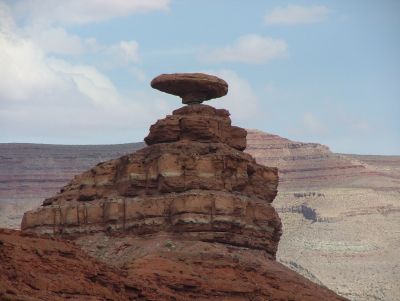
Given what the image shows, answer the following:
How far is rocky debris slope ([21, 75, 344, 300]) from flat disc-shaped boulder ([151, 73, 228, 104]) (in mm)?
854

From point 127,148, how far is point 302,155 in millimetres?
23126

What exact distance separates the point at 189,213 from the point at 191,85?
20.2 ft

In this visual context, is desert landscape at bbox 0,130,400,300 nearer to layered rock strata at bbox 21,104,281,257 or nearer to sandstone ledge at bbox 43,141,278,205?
layered rock strata at bbox 21,104,281,257

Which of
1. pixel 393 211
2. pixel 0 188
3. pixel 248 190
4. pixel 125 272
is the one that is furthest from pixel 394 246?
pixel 125 272

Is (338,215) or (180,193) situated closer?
(180,193)

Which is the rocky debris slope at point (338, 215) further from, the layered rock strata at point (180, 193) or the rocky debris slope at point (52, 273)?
the rocky debris slope at point (52, 273)

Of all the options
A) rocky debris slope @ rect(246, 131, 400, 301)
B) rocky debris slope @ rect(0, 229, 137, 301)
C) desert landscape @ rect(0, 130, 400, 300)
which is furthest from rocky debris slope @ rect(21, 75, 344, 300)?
desert landscape @ rect(0, 130, 400, 300)

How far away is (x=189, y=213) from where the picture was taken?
57.8 meters

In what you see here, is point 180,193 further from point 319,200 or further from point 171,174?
point 319,200

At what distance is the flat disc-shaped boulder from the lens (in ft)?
203

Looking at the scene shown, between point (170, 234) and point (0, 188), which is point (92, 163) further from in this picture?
point (170, 234)

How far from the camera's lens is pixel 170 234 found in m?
57.9

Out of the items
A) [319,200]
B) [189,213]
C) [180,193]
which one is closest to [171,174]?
[180,193]

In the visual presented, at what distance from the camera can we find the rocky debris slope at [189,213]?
5644 centimetres
